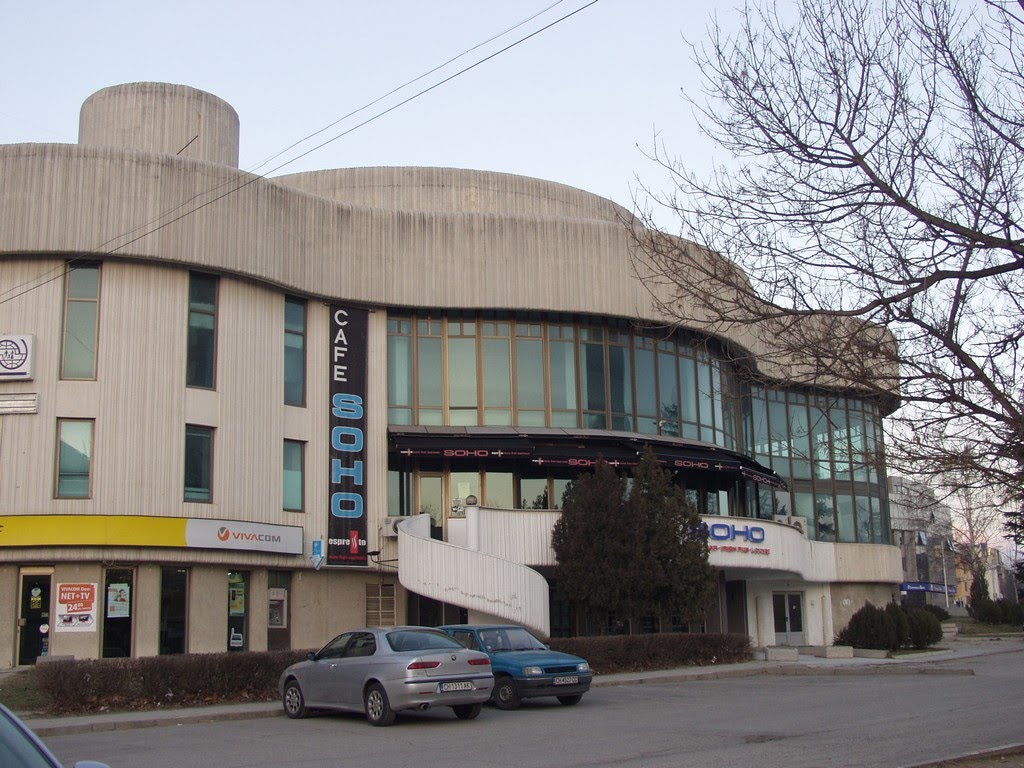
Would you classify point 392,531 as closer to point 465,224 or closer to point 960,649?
point 465,224

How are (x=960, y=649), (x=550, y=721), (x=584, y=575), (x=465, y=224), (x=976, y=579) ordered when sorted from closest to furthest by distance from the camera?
1. (x=550, y=721)
2. (x=584, y=575)
3. (x=465, y=224)
4. (x=960, y=649)
5. (x=976, y=579)

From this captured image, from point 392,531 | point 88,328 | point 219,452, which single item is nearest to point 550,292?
point 392,531

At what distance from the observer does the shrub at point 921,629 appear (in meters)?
39.6

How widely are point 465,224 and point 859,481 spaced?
23.3 metres

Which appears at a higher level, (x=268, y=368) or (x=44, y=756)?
(x=268, y=368)

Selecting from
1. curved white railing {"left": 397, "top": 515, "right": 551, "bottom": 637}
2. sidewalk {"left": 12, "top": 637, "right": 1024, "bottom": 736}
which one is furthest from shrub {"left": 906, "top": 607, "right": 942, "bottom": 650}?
curved white railing {"left": 397, "top": 515, "right": 551, "bottom": 637}

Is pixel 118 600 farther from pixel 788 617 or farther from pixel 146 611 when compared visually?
pixel 788 617

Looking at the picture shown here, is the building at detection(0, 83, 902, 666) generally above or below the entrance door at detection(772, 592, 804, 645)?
above

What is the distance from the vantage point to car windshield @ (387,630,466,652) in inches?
668

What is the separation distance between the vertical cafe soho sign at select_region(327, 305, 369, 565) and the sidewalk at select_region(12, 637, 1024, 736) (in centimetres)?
895

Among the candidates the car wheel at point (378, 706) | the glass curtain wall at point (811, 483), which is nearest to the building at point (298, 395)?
the glass curtain wall at point (811, 483)

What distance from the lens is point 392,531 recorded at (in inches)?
1246

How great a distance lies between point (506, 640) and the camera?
20.1 m

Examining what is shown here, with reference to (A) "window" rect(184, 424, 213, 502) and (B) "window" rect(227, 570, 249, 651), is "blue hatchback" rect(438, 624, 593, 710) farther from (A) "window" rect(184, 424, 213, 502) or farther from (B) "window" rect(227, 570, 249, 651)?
(A) "window" rect(184, 424, 213, 502)
